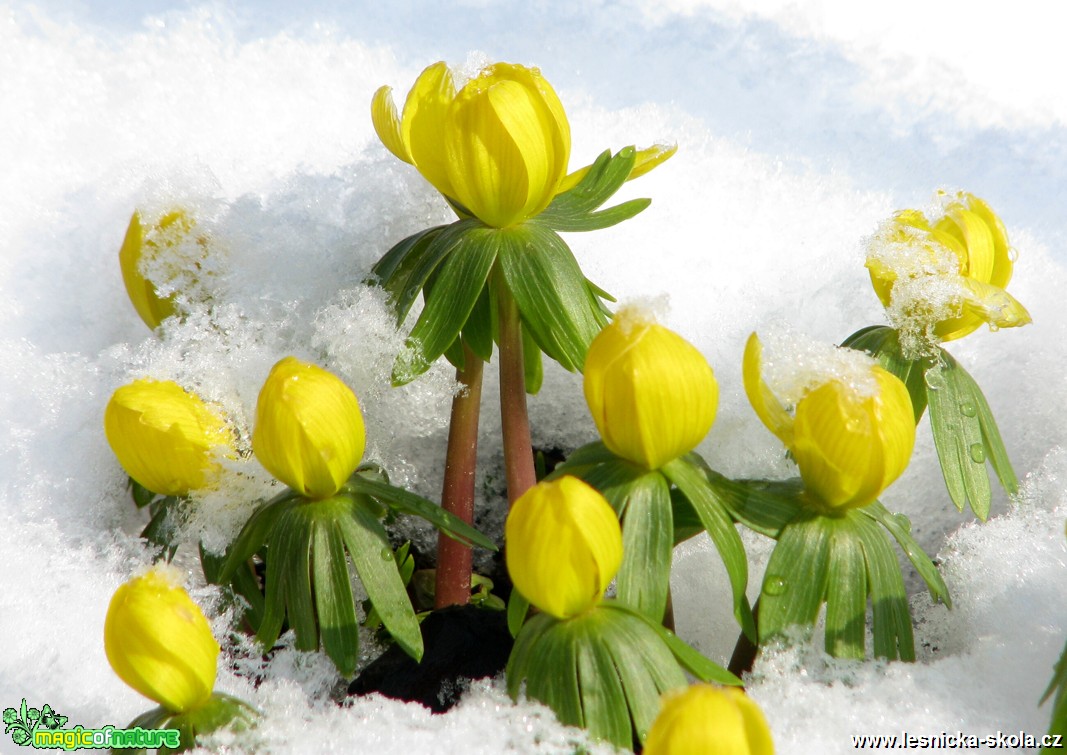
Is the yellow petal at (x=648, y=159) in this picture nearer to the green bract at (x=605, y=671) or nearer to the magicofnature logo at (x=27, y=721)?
the green bract at (x=605, y=671)

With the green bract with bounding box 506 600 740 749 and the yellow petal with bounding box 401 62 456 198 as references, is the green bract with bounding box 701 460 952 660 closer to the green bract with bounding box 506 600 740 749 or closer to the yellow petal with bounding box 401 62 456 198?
the green bract with bounding box 506 600 740 749

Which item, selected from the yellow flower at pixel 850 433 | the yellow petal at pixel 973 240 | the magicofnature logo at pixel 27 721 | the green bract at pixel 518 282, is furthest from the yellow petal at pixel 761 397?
the magicofnature logo at pixel 27 721

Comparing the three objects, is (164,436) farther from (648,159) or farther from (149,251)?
(648,159)

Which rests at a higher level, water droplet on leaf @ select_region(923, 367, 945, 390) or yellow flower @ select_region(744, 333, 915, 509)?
water droplet on leaf @ select_region(923, 367, 945, 390)

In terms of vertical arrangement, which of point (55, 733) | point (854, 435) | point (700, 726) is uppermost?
point (854, 435)

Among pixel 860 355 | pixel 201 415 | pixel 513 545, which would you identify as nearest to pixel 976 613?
pixel 860 355

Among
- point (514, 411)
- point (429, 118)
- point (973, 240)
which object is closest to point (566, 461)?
point (514, 411)

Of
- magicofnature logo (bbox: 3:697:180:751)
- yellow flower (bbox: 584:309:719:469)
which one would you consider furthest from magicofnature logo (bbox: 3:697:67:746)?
yellow flower (bbox: 584:309:719:469)

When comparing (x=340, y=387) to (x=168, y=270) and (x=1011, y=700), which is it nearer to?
(x=168, y=270)
